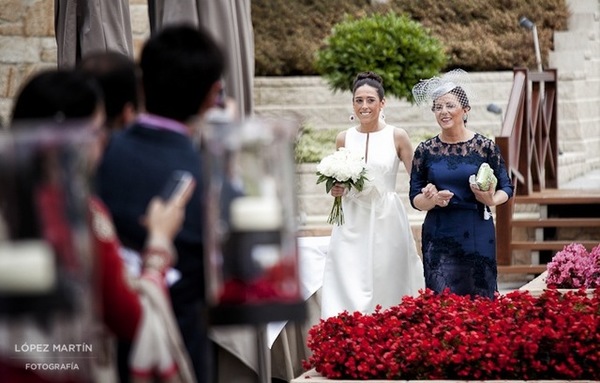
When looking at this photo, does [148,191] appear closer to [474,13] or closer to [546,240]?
[546,240]

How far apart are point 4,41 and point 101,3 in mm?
5365

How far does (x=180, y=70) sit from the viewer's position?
157 inches

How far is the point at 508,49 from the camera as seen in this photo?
21.1 m

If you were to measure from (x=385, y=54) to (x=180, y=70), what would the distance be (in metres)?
14.2

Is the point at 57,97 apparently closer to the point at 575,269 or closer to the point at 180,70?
the point at 180,70

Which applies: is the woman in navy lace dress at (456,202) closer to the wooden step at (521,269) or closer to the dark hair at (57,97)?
the wooden step at (521,269)

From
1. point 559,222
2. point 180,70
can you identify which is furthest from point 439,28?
point 180,70

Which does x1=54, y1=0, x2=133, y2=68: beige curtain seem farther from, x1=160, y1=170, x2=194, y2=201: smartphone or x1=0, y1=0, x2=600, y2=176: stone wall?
x1=0, y1=0, x2=600, y2=176: stone wall

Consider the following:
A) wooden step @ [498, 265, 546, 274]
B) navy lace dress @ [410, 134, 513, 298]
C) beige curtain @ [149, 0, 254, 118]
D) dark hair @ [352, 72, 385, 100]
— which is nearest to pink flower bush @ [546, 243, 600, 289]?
navy lace dress @ [410, 134, 513, 298]

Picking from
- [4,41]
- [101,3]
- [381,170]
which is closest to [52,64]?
[4,41]

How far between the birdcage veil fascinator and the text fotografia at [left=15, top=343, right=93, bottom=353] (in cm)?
620

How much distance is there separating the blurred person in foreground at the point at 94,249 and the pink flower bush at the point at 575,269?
6.07 meters

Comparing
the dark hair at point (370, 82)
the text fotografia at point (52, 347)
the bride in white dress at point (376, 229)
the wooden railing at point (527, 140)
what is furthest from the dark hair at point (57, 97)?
the wooden railing at point (527, 140)

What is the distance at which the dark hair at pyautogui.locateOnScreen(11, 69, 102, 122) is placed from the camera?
3635 mm
